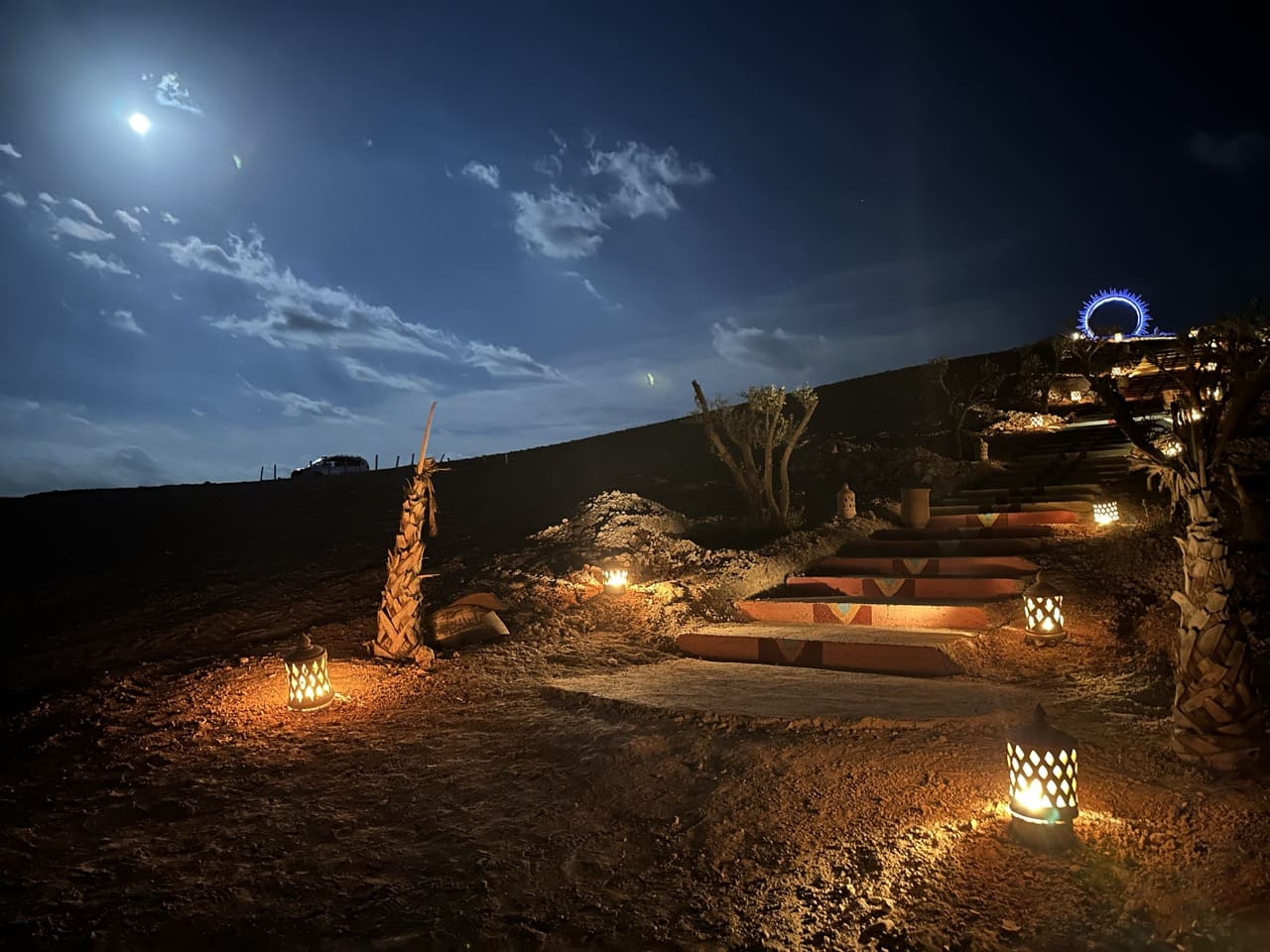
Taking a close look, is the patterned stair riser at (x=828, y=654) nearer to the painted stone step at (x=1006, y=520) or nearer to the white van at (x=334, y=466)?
the painted stone step at (x=1006, y=520)

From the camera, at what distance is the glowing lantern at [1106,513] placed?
9.88 metres

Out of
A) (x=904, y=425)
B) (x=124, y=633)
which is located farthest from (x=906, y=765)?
(x=904, y=425)

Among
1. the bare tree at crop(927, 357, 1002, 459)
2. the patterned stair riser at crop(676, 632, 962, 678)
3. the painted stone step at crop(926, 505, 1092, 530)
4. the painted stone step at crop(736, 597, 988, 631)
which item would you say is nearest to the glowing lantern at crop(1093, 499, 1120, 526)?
the painted stone step at crop(926, 505, 1092, 530)

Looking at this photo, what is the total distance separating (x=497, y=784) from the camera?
4371 mm

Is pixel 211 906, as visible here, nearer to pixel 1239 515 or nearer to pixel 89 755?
pixel 89 755

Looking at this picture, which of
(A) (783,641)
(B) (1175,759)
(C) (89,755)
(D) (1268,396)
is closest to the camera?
(B) (1175,759)

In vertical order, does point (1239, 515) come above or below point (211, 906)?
above

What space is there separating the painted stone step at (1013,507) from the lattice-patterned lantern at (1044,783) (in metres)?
8.77

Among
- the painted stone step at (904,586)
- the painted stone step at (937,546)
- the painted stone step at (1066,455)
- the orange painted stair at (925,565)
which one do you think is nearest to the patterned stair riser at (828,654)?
the painted stone step at (904,586)

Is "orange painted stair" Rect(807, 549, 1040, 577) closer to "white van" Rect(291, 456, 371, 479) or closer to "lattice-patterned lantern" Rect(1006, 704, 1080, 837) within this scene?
"lattice-patterned lantern" Rect(1006, 704, 1080, 837)

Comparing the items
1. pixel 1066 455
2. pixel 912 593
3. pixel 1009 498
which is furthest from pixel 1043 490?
pixel 912 593

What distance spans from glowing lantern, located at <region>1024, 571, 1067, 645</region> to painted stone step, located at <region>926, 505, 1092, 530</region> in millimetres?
4322

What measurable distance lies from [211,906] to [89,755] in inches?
101

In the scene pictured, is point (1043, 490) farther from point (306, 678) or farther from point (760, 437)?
point (306, 678)
